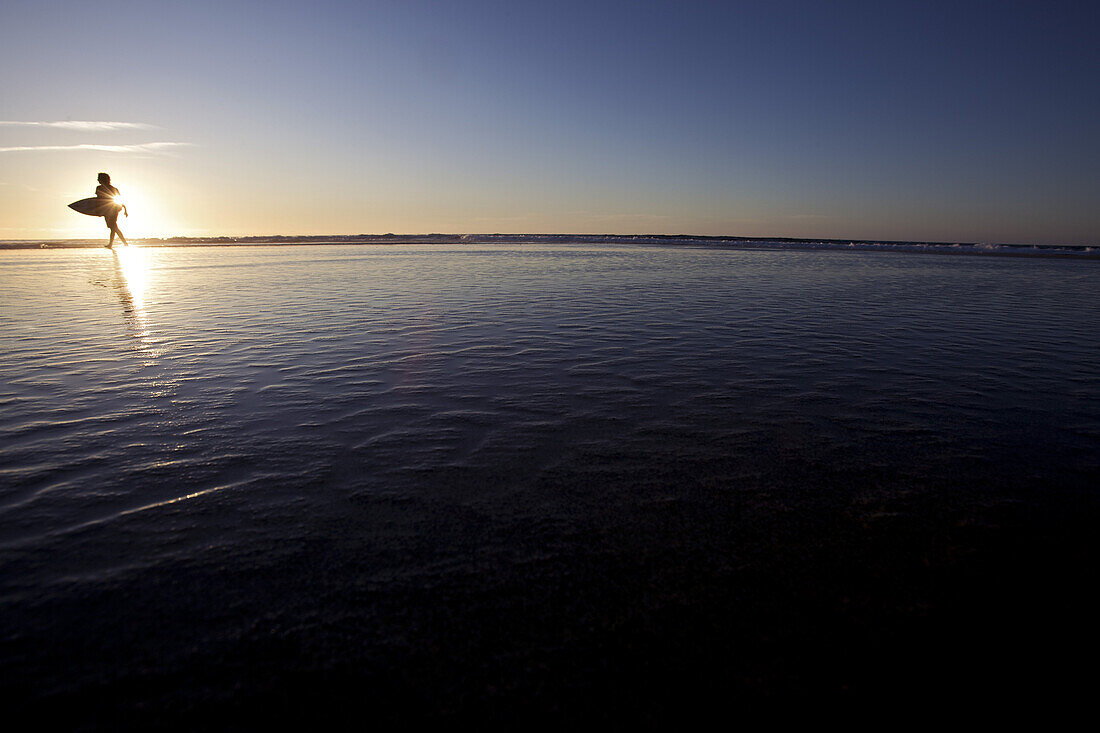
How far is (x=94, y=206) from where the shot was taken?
24.7 metres

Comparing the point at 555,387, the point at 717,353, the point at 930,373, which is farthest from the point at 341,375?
the point at 930,373

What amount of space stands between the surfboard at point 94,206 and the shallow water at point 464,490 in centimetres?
2076

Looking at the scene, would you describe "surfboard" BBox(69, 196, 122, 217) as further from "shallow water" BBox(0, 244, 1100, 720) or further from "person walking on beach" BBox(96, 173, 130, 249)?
"shallow water" BBox(0, 244, 1100, 720)

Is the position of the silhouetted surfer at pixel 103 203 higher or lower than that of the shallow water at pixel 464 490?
higher

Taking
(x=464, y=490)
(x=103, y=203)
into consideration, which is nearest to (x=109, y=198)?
(x=103, y=203)

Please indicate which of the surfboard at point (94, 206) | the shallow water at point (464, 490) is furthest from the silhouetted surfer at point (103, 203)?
the shallow water at point (464, 490)

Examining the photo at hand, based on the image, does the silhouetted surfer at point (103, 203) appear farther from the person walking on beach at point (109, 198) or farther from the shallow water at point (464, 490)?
the shallow water at point (464, 490)

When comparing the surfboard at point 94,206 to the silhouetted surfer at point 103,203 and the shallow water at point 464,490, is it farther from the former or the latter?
the shallow water at point 464,490

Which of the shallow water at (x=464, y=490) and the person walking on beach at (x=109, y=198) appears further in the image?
the person walking on beach at (x=109, y=198)

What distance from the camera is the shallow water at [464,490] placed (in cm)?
251

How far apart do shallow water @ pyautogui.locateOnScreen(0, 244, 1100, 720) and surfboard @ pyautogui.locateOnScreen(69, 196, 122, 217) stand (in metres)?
20.8

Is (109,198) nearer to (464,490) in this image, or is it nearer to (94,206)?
(94,206)

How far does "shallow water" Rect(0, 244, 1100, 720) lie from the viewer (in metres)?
2.51

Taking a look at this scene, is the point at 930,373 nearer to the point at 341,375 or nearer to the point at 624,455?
the point at 624,455
